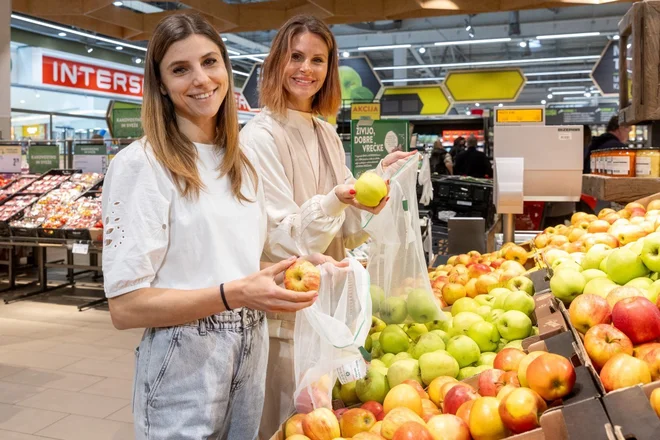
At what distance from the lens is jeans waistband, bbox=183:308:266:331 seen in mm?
1458

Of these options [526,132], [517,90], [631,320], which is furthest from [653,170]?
[517,90]

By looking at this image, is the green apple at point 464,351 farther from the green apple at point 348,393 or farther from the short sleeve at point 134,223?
the short sleeve at point 134,223

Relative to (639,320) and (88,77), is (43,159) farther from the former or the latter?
(639,320)

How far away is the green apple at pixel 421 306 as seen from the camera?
2.23 metres

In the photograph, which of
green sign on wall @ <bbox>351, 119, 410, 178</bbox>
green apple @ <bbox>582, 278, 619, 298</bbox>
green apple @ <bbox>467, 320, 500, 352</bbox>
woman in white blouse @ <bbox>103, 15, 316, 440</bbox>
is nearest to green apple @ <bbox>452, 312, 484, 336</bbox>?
green apple @ <bbox>467, 320, 500, 352</bbox>

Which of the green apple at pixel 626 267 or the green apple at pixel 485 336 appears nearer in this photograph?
the green apple at pixel 626 267

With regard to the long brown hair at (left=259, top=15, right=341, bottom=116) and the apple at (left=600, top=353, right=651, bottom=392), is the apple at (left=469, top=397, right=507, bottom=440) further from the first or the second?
the long brown hair at (left=259, top=15, right=341, bottom=116)

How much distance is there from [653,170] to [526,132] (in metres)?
0.74

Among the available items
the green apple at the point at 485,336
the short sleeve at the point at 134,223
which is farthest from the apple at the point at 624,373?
the short sleeve at the point at 134,223

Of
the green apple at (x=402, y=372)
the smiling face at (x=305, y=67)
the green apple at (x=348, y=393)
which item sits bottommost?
the green apple at (x=348, y=393)

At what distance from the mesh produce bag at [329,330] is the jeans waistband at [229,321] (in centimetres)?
18

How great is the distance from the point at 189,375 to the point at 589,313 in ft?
3.51

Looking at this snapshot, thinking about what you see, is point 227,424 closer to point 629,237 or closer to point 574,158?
point 629,237

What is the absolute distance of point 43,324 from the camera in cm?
602
